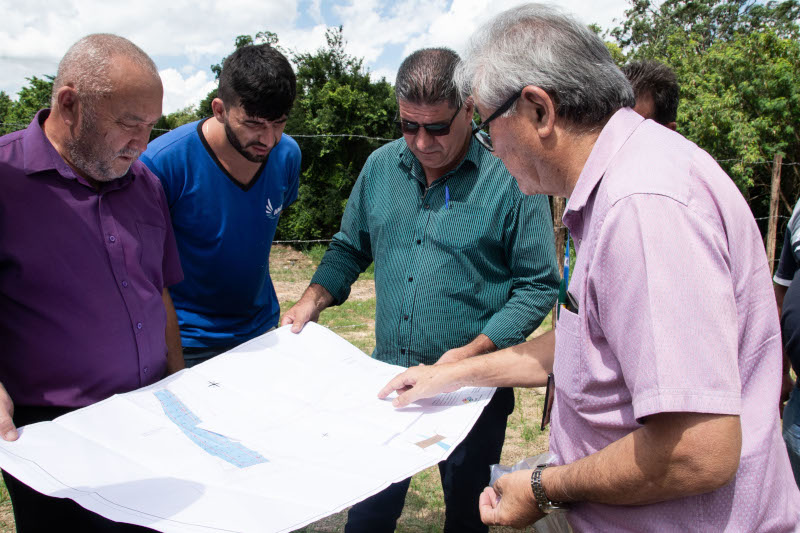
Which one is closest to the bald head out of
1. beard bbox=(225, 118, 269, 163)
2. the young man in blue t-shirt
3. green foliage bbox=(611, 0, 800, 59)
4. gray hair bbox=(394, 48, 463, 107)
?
the young man in blue t-shirt

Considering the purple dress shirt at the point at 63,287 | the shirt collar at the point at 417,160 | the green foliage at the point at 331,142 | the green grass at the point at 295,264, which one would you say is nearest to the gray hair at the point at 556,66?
the shirt collar at the point at 417,160

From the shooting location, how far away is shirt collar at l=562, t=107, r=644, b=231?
3.85 feet

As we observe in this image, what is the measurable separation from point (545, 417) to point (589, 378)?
462mm

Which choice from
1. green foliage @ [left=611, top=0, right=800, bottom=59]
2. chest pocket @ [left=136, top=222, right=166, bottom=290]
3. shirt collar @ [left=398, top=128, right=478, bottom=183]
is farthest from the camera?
green foliage @ [left=611, top=0, right=800, bottom=59]

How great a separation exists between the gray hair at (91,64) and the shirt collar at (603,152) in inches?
56.6

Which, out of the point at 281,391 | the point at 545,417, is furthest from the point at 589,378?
the point at 281,391

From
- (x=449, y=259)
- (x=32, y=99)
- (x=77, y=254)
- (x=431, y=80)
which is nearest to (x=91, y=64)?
(x=77, y=254)

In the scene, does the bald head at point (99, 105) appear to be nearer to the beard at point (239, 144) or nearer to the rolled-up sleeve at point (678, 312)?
the beard at point (239, 144)

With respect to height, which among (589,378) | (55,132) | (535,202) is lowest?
(589,378)

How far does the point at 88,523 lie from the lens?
1.81 m

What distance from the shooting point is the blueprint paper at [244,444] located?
122cm

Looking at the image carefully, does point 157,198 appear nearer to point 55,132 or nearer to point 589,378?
point 55,132

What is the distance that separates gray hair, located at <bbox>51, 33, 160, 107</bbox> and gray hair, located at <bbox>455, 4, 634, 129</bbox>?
1.19 m

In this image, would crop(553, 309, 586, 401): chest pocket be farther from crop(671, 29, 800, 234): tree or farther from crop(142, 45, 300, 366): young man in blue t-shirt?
crop(671, 29, 800, 234): tree
